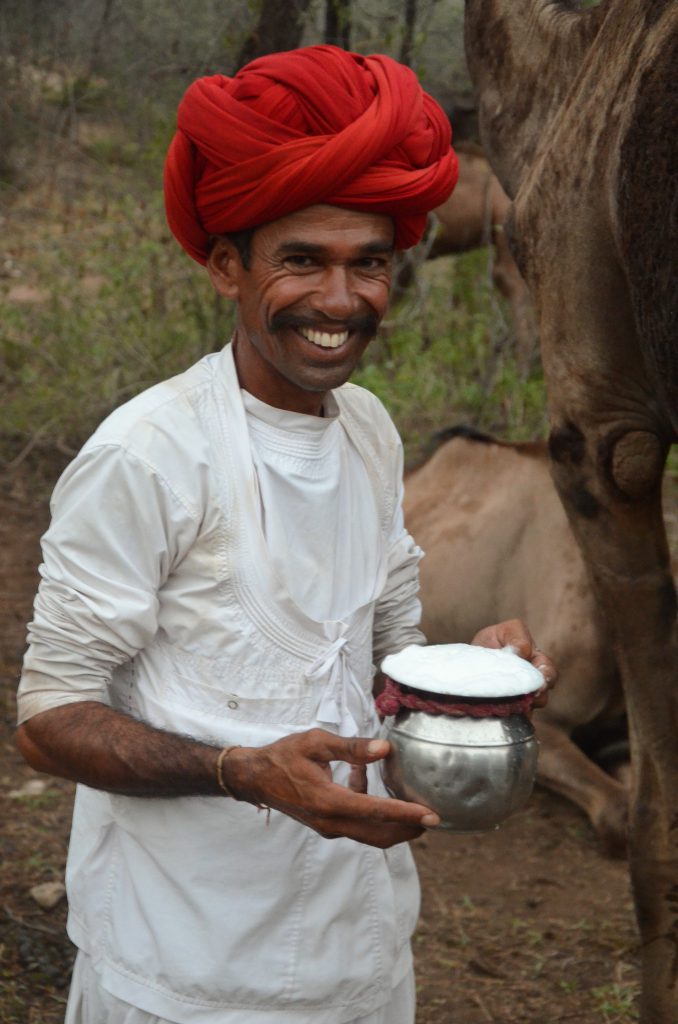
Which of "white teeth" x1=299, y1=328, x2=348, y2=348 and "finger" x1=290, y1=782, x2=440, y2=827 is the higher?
"white teeth" x1=299, y1=328, x2=348, y2=348

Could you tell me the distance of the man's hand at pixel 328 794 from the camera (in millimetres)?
1860

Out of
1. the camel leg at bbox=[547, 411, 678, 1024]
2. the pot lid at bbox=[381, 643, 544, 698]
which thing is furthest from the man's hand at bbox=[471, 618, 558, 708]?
the camel leg at bbox=[547, 411, 678, 1024]

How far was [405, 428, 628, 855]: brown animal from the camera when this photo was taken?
4.62 meters

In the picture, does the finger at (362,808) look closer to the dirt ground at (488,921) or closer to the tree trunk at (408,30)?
the dirt ground at (488,921)

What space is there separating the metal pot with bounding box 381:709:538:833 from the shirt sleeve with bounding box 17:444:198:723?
0.44 meters

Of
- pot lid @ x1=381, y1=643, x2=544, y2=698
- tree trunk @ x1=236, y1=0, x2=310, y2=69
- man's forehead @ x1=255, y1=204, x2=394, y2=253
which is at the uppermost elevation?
tree trunk @ x1=236, y1=0, x2=310, y2=69

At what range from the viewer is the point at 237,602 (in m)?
2.20

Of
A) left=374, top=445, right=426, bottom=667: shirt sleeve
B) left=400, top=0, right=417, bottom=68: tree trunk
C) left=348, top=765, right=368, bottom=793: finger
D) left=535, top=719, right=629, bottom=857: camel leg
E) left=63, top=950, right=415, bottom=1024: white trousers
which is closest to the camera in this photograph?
left=348, top=765, right=368, bottom=793: finger

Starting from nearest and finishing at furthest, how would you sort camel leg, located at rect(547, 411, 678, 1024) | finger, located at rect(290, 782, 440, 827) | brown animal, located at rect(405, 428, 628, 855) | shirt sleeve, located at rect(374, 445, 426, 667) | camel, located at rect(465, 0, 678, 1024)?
finger, located at rect(290, 782, 440, 827) → shirt sleeve, located at rect(374, 445, 426, 667) → camel, located at rect(465, 0, 678, 1024) → camel leg, located at rect(547, 411, 678, 1024) → brown animal, located at rect(405, 428, 628, 855)

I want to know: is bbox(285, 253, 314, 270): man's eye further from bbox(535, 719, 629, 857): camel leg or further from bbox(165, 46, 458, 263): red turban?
bbox(535, 719, 629, 857): camel leg

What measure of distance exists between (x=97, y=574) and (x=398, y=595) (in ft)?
2.18

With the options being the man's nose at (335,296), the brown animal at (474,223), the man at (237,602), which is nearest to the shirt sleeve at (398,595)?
the man at (237,602)

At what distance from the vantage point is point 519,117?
3621 millimetres

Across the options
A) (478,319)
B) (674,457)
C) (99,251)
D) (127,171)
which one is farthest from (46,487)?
(674,457)
